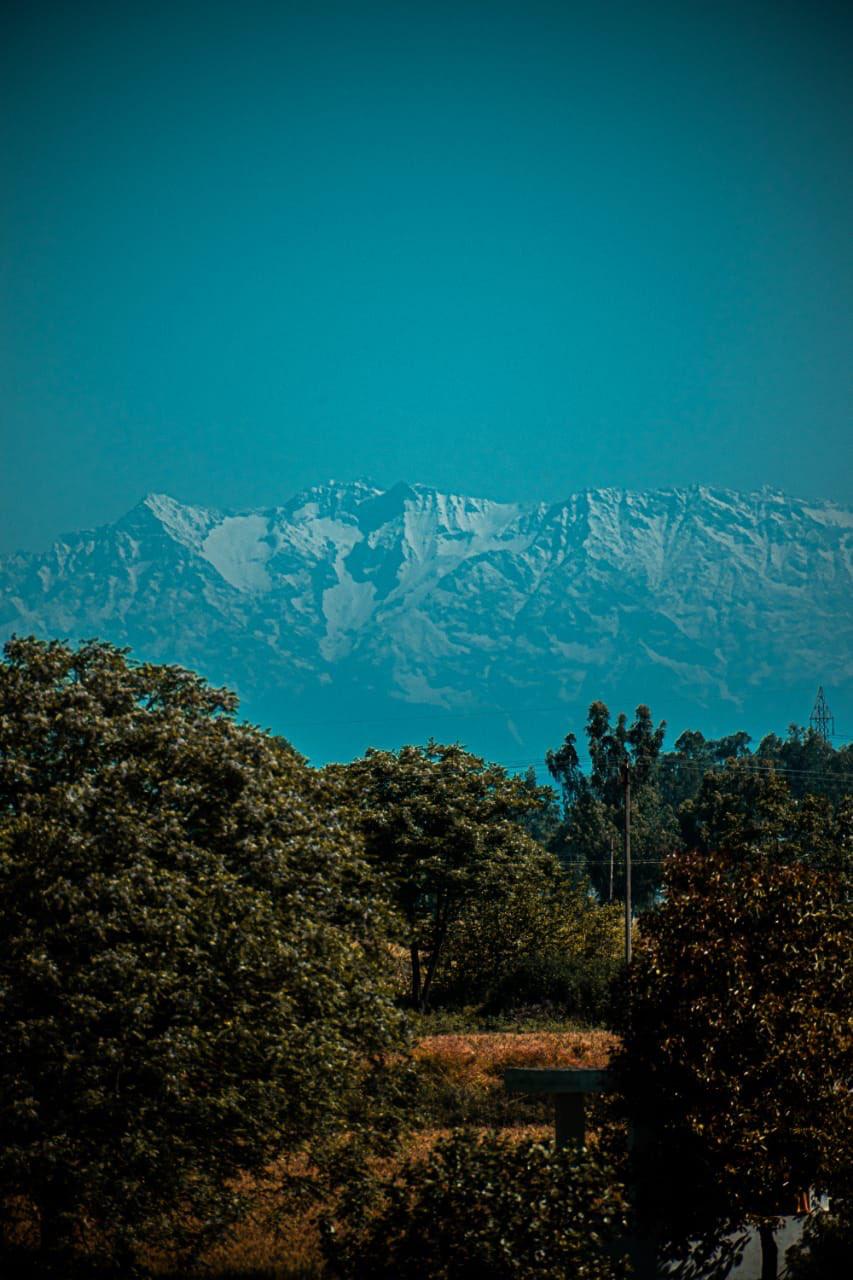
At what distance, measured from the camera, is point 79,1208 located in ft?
70.2

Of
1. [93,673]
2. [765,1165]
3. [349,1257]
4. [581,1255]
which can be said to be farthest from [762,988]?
[93,673]

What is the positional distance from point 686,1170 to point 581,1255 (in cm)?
317

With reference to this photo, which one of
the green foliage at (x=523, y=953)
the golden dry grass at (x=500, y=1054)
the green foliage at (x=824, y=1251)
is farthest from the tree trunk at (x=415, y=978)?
the green foliage at (x=824, y=1251)

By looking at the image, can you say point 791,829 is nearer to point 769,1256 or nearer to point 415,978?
point 415,978

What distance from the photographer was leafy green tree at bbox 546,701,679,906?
118 meters

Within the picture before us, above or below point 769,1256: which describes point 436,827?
above

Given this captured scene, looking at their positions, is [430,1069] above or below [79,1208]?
above

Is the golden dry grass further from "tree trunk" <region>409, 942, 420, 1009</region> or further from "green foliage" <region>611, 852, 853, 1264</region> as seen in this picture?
"green foliage" <region>611, 852, 853, 1264</region>

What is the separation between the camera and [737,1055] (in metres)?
19.5

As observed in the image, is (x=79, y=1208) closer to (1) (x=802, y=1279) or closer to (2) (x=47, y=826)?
(2) (x=47, y=826)

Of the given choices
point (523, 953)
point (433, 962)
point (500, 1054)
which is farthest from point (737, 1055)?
point (523, 953)

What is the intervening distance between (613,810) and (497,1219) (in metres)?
113

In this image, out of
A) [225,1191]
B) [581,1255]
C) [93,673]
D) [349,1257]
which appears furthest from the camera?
[93,673]

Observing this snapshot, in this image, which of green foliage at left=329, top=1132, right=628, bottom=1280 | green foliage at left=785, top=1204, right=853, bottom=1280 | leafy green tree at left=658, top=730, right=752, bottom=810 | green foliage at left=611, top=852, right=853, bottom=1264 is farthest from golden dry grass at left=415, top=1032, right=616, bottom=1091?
leafy green tree at left=658, top=730, right=752, bottom=810
